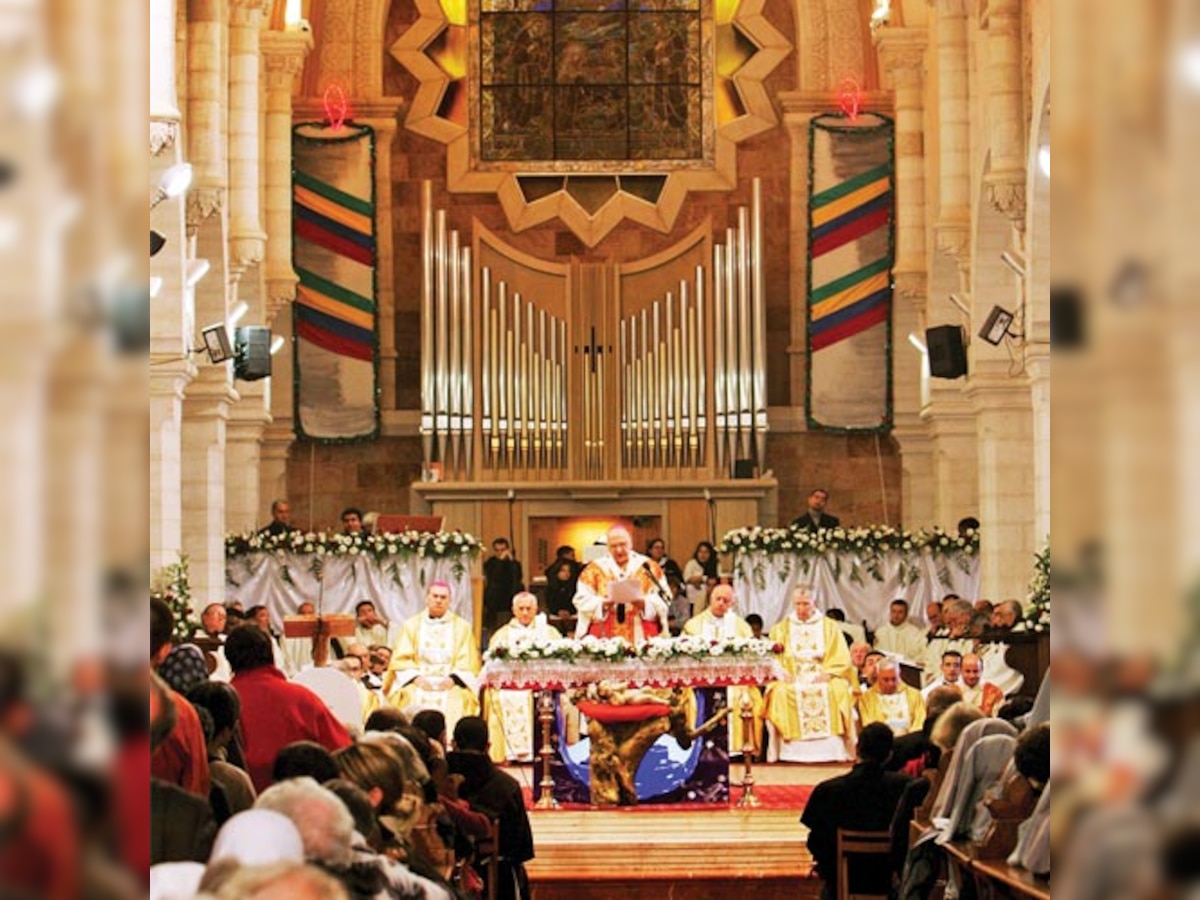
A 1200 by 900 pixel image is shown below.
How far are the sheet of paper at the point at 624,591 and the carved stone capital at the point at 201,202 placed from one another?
19.2ft

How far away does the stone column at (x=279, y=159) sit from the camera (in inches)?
924

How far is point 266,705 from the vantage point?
809 cm

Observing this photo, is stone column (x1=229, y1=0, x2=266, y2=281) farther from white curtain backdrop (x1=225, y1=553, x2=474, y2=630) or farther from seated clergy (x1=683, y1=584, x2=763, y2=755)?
seated clergy (x1=683, y1=584, x2=763, y2=755)

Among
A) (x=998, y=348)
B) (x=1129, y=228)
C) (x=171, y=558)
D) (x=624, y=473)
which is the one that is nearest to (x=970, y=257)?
(x=998, y=348)

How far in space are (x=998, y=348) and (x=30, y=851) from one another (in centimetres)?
2040

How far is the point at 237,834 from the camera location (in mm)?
3400

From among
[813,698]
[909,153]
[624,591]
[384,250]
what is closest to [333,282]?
[384,250]

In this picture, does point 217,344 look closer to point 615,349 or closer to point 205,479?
point 205,479

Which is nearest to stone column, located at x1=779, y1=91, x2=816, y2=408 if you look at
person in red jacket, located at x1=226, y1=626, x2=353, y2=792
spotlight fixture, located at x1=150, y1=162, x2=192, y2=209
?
spotlight fixture, located at x1=150, y1=162, x2=192, y2=209

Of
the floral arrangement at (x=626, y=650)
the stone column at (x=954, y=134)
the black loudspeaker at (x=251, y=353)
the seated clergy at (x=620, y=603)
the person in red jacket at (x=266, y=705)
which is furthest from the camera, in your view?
the stone column at (x=954, y=134)

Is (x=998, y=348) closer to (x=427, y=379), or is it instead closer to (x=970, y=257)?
(x=970, y=257)

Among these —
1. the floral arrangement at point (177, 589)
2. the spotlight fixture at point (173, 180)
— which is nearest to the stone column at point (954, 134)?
the spotlight fixture at point (173, 180)

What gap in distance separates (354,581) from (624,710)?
7201 millimetres

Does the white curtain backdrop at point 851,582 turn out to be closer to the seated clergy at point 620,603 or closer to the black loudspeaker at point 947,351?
the black loudspeaker at point 947,351
